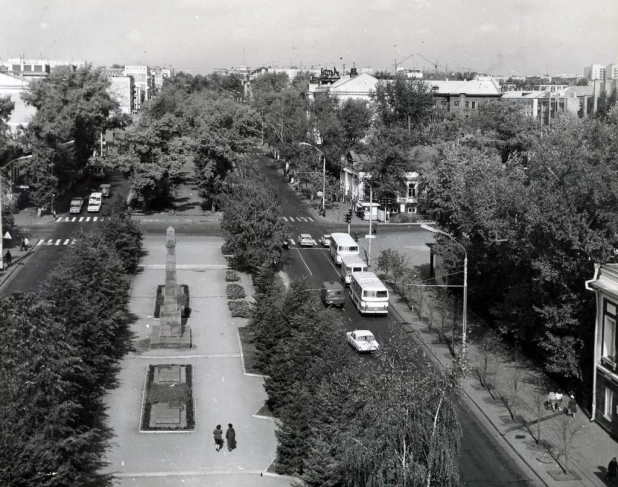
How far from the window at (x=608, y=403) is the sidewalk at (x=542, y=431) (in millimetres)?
575

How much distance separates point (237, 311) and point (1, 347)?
2462 cm

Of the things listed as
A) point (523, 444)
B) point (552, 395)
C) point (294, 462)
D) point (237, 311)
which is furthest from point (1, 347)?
point (237, 311)

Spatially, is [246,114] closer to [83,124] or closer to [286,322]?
[83,124]

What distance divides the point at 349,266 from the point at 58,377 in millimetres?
31252

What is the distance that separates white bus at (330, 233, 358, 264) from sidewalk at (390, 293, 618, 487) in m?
19.5

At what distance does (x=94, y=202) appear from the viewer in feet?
285

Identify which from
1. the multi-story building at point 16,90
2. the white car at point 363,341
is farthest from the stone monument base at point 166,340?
the multi-story building at point 16,90

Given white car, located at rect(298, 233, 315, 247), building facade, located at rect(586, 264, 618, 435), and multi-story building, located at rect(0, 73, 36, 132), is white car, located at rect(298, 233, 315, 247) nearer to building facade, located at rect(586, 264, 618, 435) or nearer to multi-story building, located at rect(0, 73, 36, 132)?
building facade, located at rect(586, 264, 618, 435)

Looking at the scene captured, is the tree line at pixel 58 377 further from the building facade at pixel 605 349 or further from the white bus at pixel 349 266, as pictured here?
the building facade at pixel 605 349

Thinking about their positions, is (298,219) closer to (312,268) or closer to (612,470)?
(312,268)

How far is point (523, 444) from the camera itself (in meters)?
33.4

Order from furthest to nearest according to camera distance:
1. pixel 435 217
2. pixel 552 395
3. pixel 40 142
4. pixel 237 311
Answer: pixel 40 142
pixel 435 217
pixel 237 311
pixel 552 395

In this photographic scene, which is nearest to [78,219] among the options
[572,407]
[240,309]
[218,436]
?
[240,309]

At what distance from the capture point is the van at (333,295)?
51.6 meters
